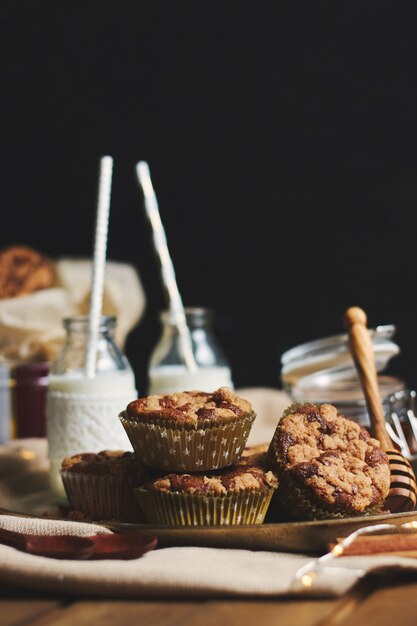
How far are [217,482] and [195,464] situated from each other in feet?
0.18

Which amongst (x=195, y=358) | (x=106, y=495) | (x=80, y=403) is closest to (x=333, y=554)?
(x=106, y=495)

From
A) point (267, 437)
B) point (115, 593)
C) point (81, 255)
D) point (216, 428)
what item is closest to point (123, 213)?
point (81, 255)

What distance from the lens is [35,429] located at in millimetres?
2830

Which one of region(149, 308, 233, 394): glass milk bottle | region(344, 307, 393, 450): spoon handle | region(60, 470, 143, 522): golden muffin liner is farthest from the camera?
region(149, 308, 233, 394): glass milk bottle

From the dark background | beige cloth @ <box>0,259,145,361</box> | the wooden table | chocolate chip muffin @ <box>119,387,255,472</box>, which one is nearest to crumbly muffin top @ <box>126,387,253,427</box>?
chocolate chip muffin @ <box>119,387,255,472</box>

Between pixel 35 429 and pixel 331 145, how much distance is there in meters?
1.41

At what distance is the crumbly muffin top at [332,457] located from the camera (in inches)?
55.0

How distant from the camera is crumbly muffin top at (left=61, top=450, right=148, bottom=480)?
1.57 m

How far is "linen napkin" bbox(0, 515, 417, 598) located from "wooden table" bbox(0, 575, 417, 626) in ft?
0.04

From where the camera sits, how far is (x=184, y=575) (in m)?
1.16

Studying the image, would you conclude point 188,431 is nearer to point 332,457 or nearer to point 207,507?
point 207,507

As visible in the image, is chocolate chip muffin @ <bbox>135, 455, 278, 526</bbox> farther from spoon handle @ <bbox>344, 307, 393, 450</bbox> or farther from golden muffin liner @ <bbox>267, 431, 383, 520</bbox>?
spoon handle @ <bbox>344, 307, 393, 450</bbox>

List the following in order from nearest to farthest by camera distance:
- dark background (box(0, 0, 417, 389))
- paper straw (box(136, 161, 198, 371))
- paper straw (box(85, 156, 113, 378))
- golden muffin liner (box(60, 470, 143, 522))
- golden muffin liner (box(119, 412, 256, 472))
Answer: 1. golden muffin liner (box(119, 412, 256, 472))
2. golden muffin liner (box(60, 470, 143, 522))
3. paper straw (box(85, 156, 113, 378))
4. paper straw (box(136, 161, 198, 371))
5. dark background (box(0, 0, 417, 389))

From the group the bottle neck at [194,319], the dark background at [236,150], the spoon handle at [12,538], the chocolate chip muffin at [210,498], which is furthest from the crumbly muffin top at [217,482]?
the dark background at [236,150]
